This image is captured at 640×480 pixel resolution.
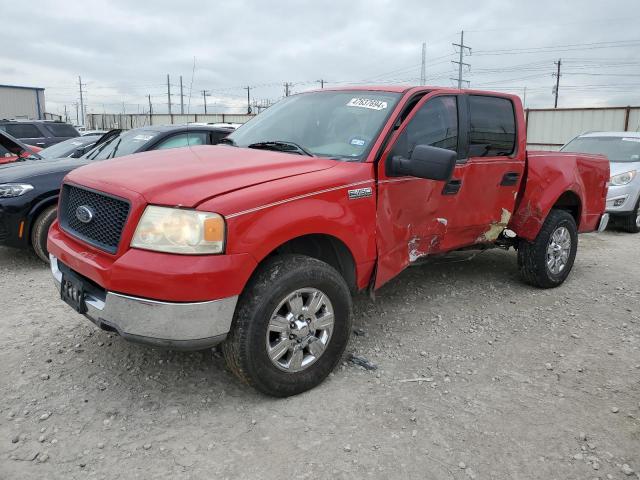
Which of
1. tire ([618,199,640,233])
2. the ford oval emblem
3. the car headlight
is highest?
the ford oval emblem

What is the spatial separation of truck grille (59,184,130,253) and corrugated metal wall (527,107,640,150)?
17.5m

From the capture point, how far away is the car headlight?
8438 mm

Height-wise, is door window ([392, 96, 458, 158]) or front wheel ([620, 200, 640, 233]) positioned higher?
door window ([392, 96, 458, 158])

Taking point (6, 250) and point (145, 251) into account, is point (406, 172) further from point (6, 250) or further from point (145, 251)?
point (6, 250)

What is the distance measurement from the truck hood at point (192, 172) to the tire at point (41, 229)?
2.56m

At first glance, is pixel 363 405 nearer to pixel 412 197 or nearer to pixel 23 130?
pixel 412 197

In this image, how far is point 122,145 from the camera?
6.73 metres

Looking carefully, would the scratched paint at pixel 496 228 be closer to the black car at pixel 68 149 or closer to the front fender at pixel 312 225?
the front fender at pixel 312 225

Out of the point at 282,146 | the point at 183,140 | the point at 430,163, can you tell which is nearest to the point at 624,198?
the point at 430,163

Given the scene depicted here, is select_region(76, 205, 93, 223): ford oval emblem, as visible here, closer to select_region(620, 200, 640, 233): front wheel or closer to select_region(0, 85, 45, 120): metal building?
select_region(620, 200, 640, 233): front wheel

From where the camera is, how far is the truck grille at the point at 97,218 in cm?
275

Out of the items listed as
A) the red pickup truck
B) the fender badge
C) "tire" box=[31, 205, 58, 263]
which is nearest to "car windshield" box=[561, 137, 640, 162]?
the red pickup truck

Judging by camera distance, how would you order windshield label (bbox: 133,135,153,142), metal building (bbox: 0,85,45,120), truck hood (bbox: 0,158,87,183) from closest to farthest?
truck hood (bbox: 0,158,87,183) → windshield label (bbox: 133,135,153,142) → metal building (bbox: 0,85,45,120)

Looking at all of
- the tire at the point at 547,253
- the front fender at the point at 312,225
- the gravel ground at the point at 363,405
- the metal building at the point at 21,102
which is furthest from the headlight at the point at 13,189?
the metal building at the point at 21,102
